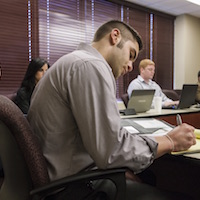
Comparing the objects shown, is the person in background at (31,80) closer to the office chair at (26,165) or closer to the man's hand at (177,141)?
the office chair at (26,165)

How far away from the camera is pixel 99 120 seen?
807mm

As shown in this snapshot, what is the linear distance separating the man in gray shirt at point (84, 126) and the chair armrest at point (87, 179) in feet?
0.08

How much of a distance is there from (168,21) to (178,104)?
9.04ft

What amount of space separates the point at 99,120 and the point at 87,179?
0.19m

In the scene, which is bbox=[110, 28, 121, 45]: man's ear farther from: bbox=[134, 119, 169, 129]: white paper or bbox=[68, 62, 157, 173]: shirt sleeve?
bbox=[134, 119, 169, 129]: white paper

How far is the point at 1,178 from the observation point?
1148 mm

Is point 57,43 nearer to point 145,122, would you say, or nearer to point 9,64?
point 9,64

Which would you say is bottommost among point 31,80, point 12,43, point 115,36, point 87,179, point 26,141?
point 87,179

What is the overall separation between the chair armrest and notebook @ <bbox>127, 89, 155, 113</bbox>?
4.85 feet

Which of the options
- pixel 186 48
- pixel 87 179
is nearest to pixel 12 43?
pixel 87 179

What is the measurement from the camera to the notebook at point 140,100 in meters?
2.29

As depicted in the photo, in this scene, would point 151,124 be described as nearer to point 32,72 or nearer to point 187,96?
point 187,96

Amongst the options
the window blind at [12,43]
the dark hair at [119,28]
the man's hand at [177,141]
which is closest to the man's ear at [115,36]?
the dark hair at [119,28]

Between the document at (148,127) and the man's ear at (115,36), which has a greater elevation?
the man's ear at (115,36)
